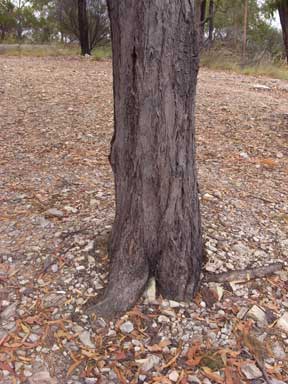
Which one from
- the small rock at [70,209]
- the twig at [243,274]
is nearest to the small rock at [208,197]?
the twig at [243,274]

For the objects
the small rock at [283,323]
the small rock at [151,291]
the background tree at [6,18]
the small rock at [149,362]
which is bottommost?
the small rock at [149,362]

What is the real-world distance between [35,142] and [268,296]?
2548 millimetres

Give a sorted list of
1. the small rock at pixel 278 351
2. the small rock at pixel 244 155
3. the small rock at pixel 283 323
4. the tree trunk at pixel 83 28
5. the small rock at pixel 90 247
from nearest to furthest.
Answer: the small rock at pixel 278 351
the small rock at pixel 283 323
the small rock at pixel 90 247
the small rock at pixel 244 155
the tree trunk at pixel 83 28

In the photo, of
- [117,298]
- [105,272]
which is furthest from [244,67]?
[117,298]

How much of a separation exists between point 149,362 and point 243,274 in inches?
26.0

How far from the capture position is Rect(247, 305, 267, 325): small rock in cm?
190

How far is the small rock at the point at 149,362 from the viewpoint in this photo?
170cm

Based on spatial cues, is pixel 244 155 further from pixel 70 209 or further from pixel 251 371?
pixel 251 371

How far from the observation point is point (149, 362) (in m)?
1.72

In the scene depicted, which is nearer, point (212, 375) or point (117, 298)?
point (212, 375)

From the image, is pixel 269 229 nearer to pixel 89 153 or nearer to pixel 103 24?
pixel 89 153

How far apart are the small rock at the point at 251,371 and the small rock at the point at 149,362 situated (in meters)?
0.34

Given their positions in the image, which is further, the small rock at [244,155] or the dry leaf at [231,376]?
the small rock at [244,155]

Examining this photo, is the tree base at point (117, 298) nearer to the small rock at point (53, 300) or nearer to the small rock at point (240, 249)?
the small rock at point (53, 300)
